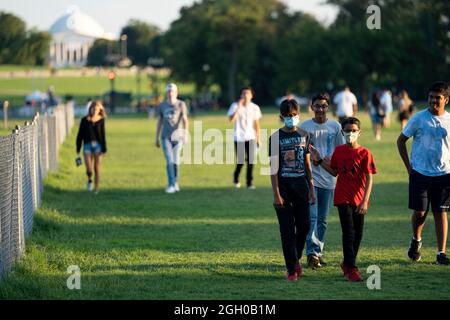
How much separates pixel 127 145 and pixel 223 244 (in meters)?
25.7

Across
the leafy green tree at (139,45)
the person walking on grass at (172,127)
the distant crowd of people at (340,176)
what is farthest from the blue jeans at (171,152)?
the leafy green tree at (139,45)

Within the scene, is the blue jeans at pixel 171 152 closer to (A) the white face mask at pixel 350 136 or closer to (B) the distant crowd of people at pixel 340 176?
(B) the distant crowd of people at pixel 340 176

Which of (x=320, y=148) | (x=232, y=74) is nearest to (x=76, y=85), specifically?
(x=232, y=74)

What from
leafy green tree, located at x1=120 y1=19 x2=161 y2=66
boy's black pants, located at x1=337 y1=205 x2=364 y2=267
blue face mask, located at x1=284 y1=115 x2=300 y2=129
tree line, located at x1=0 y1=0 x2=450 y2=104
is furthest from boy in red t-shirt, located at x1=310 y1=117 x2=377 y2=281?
leafy green tree, located at x1=120 y1=19 x2=161 y2=66

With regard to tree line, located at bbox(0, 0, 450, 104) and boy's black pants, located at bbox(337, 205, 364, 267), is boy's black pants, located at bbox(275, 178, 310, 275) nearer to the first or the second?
boy's black pants, located at bbox(337, 205, 364, 267)

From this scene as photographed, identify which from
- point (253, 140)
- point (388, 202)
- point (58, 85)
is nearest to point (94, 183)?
point (253, 140)

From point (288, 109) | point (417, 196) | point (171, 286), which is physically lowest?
point (171, 286)

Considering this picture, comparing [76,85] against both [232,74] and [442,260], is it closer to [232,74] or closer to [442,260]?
[232,74]

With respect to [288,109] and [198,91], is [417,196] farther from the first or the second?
[198,91]

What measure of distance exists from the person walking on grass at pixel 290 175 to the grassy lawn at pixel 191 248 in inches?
17.3

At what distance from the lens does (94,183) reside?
21.6 metres

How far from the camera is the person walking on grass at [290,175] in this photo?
10.6 metres

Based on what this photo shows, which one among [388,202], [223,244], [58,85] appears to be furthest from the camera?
[58,85]

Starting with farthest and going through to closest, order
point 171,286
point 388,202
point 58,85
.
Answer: point 58,85 → point 388,202 → point 171,286
